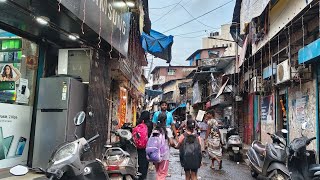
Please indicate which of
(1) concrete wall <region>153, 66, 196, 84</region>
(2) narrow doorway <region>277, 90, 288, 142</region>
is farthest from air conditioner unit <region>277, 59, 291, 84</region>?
(1) concrete wall <region>153, 66, 196, 84</region>

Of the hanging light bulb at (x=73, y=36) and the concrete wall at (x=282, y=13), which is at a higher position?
the concrete wall at (x=282, y=13)

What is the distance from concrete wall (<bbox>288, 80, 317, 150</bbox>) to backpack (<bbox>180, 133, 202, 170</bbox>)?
208 inches

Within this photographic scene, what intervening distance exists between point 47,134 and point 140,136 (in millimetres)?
2171

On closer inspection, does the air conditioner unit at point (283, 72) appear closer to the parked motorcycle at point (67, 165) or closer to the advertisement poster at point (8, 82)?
the advertisement poster at point (8, 82)

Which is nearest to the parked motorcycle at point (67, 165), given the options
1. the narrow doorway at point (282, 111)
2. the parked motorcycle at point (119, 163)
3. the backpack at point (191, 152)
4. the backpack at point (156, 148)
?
the parked motorcycle at point (119, 163)

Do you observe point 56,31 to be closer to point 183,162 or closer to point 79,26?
point 79,26

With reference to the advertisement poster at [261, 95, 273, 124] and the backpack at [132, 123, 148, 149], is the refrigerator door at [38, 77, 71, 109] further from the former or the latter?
the advertisement poster at [261, 95, 273, 124]

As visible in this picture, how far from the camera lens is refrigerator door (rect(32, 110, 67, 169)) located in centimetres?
697

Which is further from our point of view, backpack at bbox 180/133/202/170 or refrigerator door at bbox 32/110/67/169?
refrigerator door at bbox 32/110/67/169

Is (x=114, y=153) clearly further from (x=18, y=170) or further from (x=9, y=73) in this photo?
(x=18, y=170)

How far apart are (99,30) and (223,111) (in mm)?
22410

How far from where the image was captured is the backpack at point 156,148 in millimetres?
6395

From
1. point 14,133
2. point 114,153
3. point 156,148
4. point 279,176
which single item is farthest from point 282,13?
point 14,133

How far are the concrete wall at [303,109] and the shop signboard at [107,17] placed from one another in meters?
6.33
